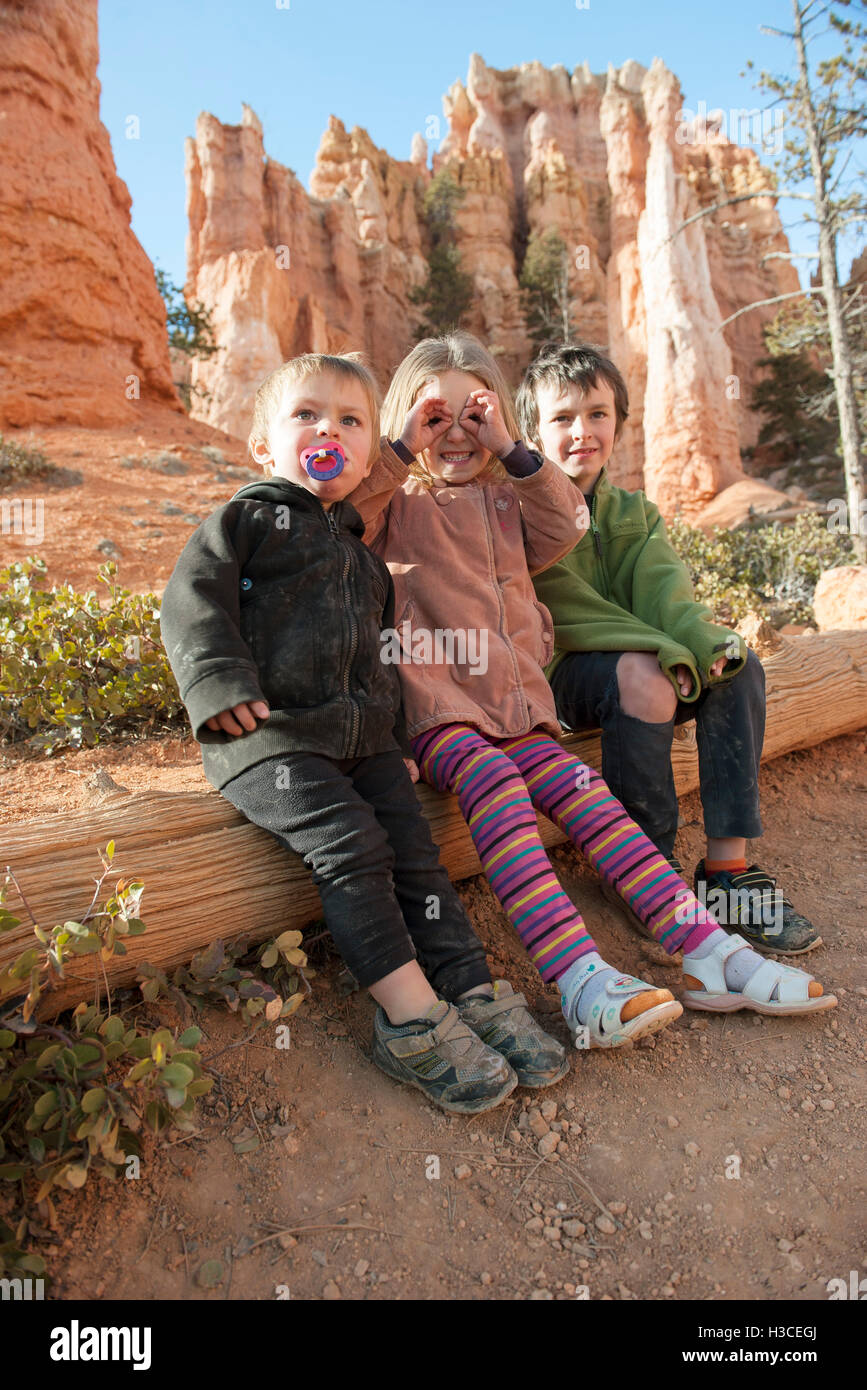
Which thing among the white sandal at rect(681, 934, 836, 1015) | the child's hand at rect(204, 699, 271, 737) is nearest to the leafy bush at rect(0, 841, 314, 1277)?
the child's hand at rect(204, 699, 271, 737)

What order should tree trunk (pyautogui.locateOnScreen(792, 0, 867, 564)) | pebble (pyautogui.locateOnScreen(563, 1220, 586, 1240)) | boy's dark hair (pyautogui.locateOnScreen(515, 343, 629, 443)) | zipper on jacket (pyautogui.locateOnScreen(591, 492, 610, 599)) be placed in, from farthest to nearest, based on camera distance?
tree trunk (pyautogui.locateOnScreen(792, 0, 867, 564)), zipper on jacket (pyautogui.locateOnScreen(591, 492, 610, 599)), boy's dark hair (pyautogui.locateOnScreen(515, 343, 629, 443)), pebble (pyautogui.locateOnScreen(563, 1220, 586, 1240))

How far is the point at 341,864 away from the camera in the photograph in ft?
6.15

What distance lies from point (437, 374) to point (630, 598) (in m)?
1.04

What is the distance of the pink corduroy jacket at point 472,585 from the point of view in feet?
7.89

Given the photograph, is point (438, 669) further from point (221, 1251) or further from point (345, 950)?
point (221, 1251)

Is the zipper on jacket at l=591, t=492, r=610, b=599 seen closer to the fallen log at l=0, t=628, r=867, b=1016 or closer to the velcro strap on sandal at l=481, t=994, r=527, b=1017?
the fallen log at l=0, t=628, r=867, b=1016

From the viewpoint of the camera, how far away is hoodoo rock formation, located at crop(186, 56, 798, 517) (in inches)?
746

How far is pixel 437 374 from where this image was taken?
2.61m

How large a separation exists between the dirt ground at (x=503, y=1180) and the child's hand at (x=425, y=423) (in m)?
1.52

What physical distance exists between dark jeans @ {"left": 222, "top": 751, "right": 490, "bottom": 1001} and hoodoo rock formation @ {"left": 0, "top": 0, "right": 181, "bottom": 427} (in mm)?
10568

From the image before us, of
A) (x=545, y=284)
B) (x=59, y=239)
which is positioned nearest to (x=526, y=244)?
(x=545, y=284)

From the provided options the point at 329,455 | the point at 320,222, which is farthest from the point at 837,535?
the point at 320,222
